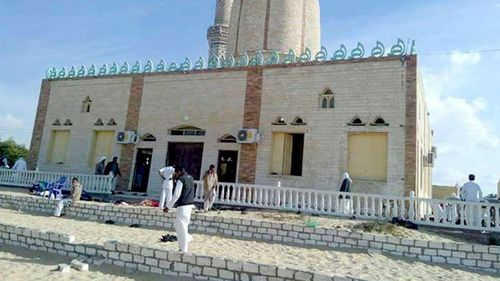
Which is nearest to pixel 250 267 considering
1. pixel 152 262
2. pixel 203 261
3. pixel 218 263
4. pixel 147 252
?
pixel 218 263

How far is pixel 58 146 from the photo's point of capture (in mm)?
17484

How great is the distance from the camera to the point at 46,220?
34.8ft

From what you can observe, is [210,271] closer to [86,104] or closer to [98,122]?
[98,122]

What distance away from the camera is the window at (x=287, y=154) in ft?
43.9

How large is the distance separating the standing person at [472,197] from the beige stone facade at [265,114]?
1.64 metres

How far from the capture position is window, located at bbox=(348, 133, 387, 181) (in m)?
11.9

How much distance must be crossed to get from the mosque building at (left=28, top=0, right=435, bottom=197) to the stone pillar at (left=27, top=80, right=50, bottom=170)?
0.06 metres

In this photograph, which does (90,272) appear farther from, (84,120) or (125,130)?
(84,120)

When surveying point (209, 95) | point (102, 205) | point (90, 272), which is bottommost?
point (90, 272)

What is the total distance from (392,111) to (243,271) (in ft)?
26.7

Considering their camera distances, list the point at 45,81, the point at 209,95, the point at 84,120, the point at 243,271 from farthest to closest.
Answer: the point at 45,81
the point at 84,120
the point at 209,95
the point at 243,271

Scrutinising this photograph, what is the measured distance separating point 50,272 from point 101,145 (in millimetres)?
10796

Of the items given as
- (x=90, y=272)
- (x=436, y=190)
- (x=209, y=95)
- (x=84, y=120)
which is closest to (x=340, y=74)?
(x=209, y=95)

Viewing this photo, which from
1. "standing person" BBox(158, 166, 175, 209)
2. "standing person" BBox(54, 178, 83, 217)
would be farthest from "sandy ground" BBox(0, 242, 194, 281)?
"standing person" BBox(54, 178, 83, 217)
